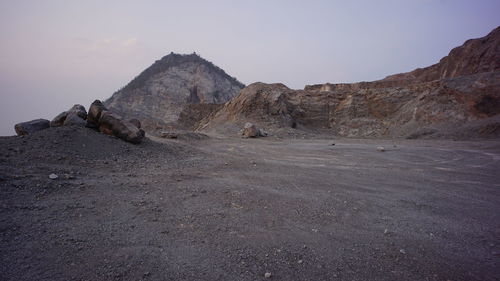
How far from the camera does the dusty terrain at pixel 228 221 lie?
213cm

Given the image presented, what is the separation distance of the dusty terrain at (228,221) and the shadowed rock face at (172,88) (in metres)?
30.1

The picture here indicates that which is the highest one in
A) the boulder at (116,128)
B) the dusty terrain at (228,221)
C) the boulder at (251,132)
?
the boulder at (116,128)

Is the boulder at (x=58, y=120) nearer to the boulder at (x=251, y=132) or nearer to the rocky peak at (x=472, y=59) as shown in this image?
the boulder at (x=251, y=132)

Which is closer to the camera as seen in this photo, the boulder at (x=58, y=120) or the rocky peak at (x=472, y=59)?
the boulder at (x=58, y=120)

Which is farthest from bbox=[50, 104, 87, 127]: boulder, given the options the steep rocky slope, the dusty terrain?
the steep rocky slope

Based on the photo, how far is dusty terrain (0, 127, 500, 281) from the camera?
7.00 ft

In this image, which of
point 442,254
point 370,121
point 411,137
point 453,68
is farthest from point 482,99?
point 442,254

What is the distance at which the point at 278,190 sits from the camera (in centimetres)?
421

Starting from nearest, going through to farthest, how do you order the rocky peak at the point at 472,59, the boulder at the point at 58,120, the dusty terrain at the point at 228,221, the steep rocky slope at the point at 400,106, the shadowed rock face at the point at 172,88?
the dusty terrain at the point at 228,221 → the boulder at the point at 58,120 → the steep rocky slope at the point at 400,106 → the rocky peak at the point at 472,59 → the shadowed rock face at the point at 172,88

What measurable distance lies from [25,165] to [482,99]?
20.7 metres

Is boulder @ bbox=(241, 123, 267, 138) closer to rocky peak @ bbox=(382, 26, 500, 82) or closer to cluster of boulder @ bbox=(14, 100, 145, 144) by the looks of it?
cluster of boulder @ bbox=(14, 100, 145, 144)

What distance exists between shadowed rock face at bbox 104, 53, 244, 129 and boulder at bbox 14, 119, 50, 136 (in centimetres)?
2640

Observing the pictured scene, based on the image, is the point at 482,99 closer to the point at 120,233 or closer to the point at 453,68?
the point at 453,68

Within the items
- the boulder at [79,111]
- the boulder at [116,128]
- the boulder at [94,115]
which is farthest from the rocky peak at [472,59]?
the boulder at [79,111]
